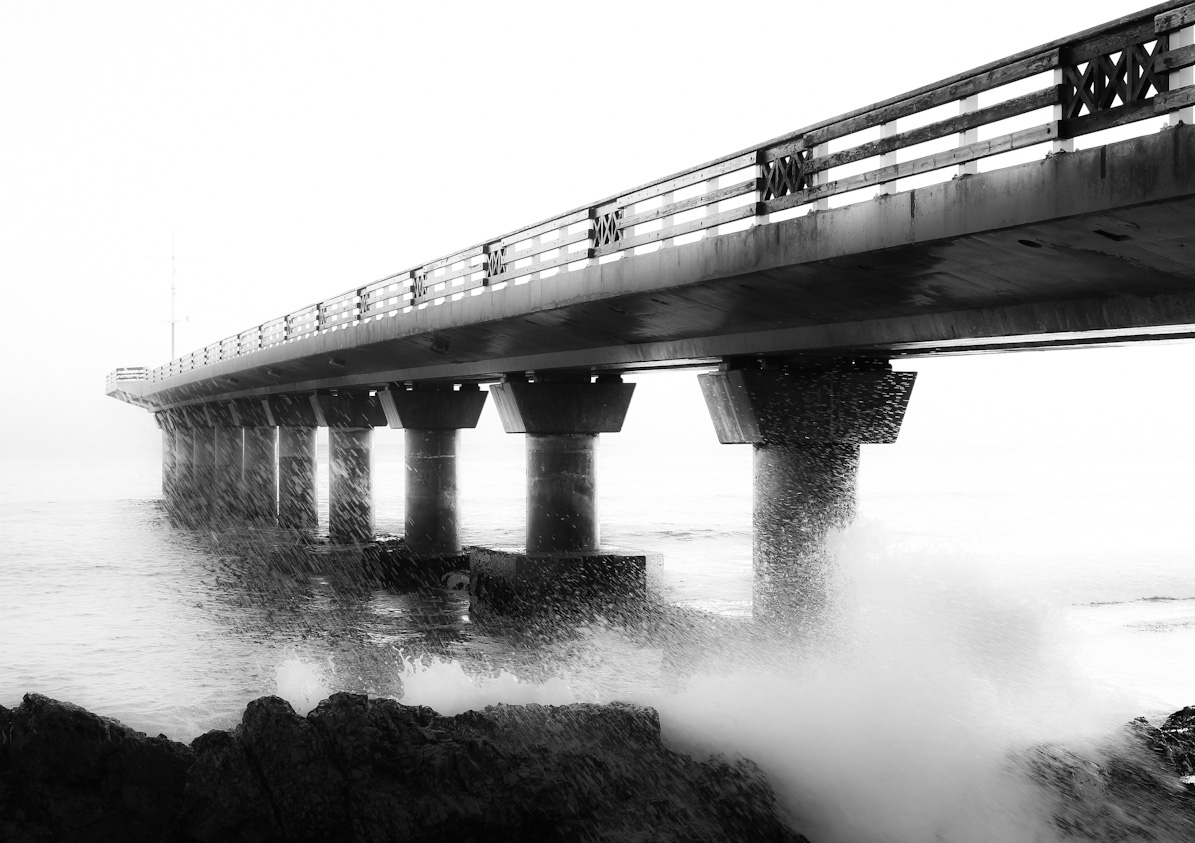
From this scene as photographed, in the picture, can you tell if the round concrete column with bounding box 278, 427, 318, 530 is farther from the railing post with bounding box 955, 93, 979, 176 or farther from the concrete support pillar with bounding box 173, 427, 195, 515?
the railing post with bounding box 955, 93, 979, 176

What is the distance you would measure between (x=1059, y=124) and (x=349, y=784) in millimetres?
7797

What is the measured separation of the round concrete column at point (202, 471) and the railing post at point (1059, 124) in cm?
5843

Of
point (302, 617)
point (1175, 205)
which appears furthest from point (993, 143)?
point (302, 617)

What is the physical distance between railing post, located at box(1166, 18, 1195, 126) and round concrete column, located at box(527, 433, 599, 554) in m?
15.6

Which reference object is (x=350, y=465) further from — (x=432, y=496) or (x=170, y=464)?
(x=170, y=464)

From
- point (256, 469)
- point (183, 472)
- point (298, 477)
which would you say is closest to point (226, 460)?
point (256, 469)

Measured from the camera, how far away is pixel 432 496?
99.2 feet

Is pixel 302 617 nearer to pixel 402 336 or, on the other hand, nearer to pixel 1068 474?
pixel 402 336

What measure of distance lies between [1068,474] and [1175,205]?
160539mm

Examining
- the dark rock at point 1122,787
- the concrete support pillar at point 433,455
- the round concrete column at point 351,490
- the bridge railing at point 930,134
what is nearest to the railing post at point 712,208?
the bridge railing at point 930,134

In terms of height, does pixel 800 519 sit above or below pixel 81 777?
above

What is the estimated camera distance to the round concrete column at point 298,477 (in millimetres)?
48125

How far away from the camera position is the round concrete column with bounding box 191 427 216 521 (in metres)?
63.4

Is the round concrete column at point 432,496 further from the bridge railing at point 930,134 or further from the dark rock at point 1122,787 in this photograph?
the dark rock at point 1122,787
